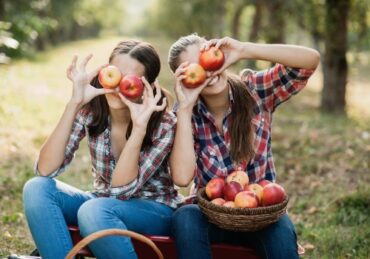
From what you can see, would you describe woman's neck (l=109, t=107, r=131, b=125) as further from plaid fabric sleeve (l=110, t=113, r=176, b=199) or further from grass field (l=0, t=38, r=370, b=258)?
grass field (l=0, t=38, r=370, b=258)

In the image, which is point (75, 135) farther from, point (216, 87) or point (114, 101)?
point (216, 87)

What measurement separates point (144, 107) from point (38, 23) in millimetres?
13277

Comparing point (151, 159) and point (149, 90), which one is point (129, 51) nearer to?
point (149, 90)

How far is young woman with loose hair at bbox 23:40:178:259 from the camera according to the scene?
3.09 meters

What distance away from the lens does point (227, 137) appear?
3555 millimetres

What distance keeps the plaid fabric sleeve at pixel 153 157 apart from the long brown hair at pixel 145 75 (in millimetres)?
Result: 46

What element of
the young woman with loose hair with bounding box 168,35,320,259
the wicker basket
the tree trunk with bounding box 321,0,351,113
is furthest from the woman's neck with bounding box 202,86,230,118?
the tree trunk with bounding box 321,0,351,113

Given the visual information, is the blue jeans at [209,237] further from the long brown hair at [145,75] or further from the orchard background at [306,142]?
the orchard background at [306,142]

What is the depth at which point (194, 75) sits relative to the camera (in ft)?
10.8

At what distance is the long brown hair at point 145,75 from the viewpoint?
11.1 ft

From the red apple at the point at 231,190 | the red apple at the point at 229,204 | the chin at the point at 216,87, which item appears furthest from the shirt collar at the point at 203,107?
the red apple at the point at 229,204

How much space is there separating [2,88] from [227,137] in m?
8.14

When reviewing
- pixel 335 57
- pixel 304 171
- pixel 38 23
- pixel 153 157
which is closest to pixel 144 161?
pixel 153 157

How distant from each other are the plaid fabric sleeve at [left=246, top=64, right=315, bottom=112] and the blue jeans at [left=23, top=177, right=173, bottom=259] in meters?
0.95
